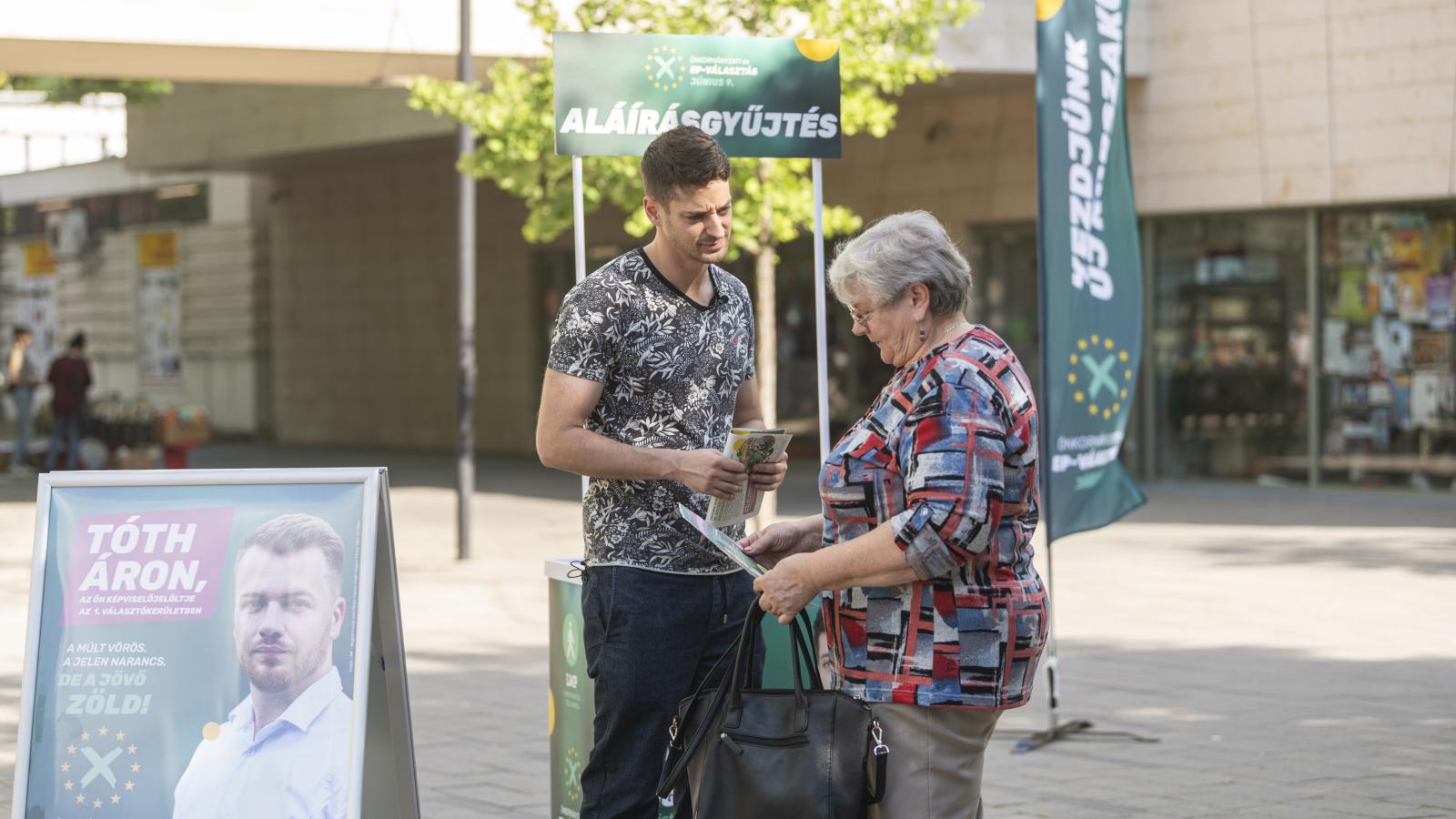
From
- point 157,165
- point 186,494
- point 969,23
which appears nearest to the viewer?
point 186,494

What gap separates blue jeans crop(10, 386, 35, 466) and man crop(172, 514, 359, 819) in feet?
64.5

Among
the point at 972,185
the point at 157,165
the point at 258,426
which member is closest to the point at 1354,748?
the point at 972,185

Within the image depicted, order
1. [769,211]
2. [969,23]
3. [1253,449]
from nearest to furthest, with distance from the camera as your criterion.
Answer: [769,211] → [969,23] → [1253,449]

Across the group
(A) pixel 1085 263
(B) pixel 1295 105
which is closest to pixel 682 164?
(A) pixel 1085 263

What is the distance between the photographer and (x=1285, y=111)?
58.9 feet

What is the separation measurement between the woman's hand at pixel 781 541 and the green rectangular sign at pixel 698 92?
185cm

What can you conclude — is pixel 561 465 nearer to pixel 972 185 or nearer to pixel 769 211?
pixel 769 211

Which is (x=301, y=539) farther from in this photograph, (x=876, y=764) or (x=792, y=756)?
(x=876, y=764)

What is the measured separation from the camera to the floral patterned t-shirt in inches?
163

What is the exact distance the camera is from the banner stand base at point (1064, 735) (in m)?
7.40

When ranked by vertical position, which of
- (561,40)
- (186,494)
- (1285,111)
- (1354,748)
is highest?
(1285,111)

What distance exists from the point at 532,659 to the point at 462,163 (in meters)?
4.62

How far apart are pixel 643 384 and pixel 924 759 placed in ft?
3.48

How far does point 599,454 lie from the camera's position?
407 cm
